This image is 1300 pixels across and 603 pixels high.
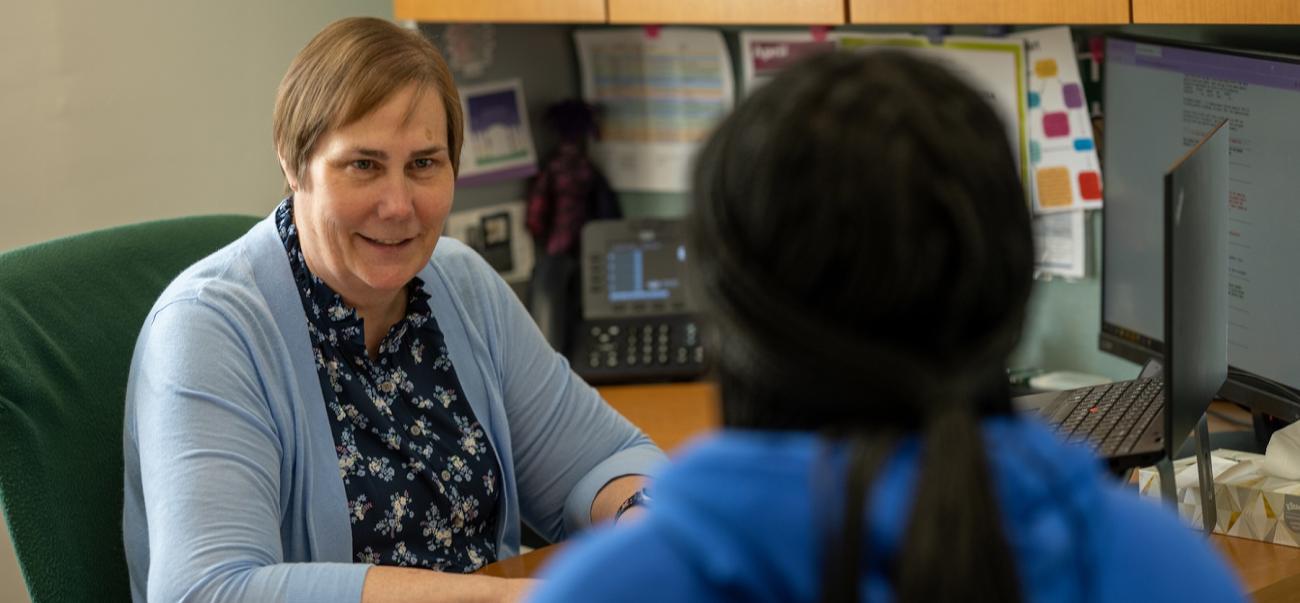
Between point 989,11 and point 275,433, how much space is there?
0.91 m

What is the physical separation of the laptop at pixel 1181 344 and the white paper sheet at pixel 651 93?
3.50ft

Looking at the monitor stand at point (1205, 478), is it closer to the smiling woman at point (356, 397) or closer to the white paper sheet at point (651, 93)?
the smiling woman at point (356, 397)

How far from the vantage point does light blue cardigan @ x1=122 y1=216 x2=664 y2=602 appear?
127cm

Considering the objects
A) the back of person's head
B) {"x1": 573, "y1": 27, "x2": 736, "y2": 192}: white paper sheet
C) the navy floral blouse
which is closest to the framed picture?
{"x1": 573, "y1": 27, "x2": 736, "y2": 192}: white paper sheet

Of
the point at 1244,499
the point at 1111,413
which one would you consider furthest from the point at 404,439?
the point at 1244,499

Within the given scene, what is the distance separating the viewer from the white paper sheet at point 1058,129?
6.34ft

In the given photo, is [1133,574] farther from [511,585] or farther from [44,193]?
[44,193]

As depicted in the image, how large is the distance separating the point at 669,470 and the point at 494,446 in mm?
975

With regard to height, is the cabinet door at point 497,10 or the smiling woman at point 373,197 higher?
the cabinet door at point 497,10

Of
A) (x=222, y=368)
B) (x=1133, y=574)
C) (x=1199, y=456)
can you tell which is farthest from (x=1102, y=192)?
(x=1133, y=574)

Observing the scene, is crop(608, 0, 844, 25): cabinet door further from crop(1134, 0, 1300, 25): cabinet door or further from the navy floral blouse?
the navy floral blouse

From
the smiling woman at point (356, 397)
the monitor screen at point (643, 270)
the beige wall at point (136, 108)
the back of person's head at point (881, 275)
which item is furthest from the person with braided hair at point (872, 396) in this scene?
the monitor screen at point (643, 270)

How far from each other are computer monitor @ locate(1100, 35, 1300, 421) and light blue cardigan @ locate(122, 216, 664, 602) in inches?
25.8

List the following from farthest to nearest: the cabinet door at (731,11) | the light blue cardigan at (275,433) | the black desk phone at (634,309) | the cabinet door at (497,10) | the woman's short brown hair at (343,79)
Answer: the black desk phone at (634,309)
the cabinet door at (497,10)
the cabinet door at (731,11)
the woman's short brown hair at (343,79)
the light blue cardigan at (275,433)
